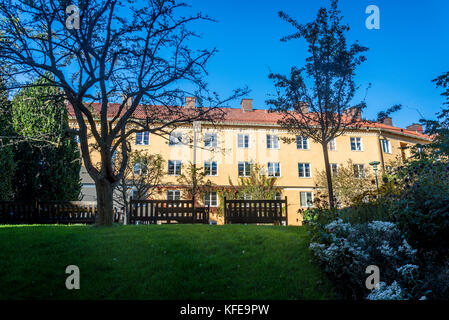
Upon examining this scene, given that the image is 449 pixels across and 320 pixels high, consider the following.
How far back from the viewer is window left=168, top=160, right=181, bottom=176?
3036 cm

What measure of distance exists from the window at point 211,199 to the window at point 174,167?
3559 millimetres

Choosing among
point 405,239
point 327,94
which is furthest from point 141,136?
point 405,239

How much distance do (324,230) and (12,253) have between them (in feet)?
21.6

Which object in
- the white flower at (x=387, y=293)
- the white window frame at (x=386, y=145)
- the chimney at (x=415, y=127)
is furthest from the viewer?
the chimney at (x=415, y=127)

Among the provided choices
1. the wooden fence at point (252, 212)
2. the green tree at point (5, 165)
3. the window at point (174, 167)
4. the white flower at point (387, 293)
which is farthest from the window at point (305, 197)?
the white flower at point (387, 293)

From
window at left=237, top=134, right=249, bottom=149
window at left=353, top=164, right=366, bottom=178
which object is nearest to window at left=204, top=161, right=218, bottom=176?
window at left=237, top=134, right=249, bottom=149

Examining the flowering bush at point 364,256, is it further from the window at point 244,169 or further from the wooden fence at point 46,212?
the window at point 244,169

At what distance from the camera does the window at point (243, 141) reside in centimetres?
3183

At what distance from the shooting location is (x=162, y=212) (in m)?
13.3

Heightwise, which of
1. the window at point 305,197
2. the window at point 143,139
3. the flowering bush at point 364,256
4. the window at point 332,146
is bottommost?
the flowering bush at point 364,256

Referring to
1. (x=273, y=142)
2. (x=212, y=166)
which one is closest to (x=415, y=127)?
(x=273, y=142)

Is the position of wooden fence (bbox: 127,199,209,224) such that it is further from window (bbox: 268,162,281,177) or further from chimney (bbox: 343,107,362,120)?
window (bbox: 268,162,281,177)

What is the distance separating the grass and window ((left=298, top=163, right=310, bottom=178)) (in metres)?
24.8
